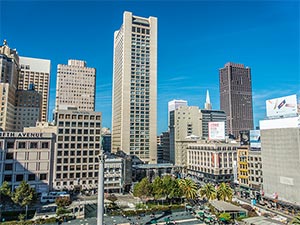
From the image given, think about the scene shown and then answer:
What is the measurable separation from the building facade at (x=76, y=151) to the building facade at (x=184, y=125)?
296 ft

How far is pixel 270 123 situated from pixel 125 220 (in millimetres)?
58637

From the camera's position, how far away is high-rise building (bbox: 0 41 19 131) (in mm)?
138250

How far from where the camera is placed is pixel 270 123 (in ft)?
282

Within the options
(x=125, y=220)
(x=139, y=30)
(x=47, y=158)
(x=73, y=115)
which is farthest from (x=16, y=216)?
(x=139, y=30)

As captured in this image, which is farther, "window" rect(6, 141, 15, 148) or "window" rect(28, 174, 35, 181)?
"window" rect(28, 174, 35, 181)

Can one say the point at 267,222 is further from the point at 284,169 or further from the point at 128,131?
the point at 128,131

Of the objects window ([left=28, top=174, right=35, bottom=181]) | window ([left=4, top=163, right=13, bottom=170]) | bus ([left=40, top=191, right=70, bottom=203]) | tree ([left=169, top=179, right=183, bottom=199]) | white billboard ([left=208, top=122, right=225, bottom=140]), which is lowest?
bus ([left=40, top=191, right=70, bottom=203])

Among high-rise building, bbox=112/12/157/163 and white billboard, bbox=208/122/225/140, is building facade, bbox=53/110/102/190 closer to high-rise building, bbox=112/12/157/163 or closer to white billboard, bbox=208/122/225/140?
high-rise building, bbox=112/12/157/163

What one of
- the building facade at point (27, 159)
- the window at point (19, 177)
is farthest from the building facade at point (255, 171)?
the window at point (19, 177)

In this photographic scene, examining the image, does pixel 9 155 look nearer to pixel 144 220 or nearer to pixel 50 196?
pixel 50 196

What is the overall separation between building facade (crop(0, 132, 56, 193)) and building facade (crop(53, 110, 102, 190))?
14.5ft

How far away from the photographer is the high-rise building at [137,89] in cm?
15425

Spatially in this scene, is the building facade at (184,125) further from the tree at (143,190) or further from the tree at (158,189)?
the tree at (143,190)

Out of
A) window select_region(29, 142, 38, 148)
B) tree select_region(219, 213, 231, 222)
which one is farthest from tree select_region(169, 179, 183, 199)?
window select_region(29, 142, 38, 148)
